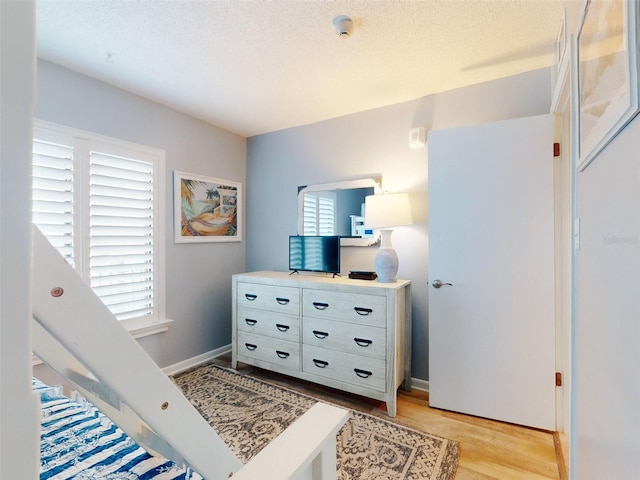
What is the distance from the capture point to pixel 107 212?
2.40 metres

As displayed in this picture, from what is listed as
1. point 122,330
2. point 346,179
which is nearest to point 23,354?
point 122,330

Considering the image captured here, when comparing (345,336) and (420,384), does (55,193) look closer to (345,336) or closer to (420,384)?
(345,336)

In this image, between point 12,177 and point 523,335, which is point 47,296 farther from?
point 523,335

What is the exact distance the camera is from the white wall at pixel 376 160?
2.34 m

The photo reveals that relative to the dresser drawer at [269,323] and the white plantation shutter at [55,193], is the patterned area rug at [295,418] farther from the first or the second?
the white plantation shutter at [55,193]

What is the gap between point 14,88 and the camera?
25cm

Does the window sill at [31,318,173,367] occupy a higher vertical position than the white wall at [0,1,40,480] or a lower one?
lower

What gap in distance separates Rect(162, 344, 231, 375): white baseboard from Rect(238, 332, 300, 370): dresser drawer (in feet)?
1.60

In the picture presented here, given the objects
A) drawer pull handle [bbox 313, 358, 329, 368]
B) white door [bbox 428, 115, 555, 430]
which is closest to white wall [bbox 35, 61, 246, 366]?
drawer pull handle [bbox 313, 358, 329, 368]

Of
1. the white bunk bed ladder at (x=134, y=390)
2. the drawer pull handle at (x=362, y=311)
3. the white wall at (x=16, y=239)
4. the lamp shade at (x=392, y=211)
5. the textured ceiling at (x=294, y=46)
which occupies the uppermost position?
the textured ceiling at (x=294, y=46)

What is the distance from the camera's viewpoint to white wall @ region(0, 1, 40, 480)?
25 cm

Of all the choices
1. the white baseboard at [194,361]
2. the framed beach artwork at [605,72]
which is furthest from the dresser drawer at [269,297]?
the framed beach artwork at [605,72]

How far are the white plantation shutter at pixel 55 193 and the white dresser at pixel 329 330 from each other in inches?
52.2

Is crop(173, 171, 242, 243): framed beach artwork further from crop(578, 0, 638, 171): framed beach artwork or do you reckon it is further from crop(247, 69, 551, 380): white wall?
crop(578, 0, 638, 171): framed beach artwork
